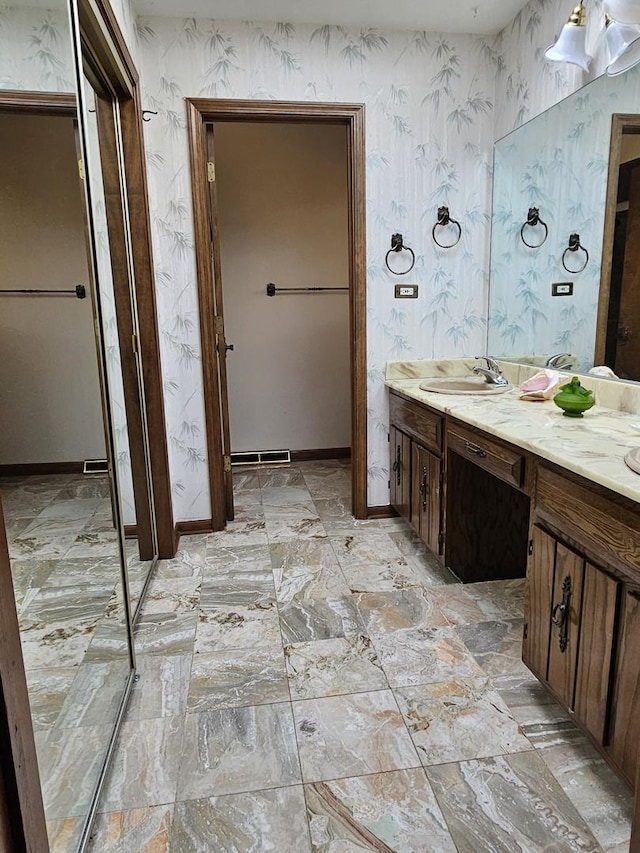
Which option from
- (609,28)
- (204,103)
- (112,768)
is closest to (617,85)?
(609,28)

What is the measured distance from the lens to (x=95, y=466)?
1.48 m

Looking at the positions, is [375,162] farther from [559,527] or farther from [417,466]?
[559,527]

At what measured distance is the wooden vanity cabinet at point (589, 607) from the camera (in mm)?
1162

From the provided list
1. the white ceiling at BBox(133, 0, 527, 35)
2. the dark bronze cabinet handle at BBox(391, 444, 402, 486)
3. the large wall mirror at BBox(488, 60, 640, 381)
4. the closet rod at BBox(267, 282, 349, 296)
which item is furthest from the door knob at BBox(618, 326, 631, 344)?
the closet rod at BBox(267, 282, 349, 296)

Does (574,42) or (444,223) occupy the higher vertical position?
(574,42)

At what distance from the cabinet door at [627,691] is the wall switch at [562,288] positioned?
154 cm

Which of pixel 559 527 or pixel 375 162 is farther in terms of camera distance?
pixel 375 162

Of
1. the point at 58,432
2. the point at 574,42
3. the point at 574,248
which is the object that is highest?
the point at 574,42

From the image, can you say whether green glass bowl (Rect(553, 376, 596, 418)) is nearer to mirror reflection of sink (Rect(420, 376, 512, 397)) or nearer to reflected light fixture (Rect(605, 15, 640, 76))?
mirror reflection of sink (Rect(420, 376, 512, 397))

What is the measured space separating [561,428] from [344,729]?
3.61ft

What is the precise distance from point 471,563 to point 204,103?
96.7 inches

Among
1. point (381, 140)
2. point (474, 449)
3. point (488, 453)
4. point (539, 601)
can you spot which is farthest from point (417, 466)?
point (381, 140)

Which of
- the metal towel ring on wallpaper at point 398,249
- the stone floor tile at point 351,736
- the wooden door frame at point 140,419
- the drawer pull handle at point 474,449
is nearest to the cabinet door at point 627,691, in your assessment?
the stone floor tile at point 351,736

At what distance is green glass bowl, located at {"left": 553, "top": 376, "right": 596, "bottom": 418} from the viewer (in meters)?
1.81
